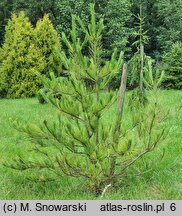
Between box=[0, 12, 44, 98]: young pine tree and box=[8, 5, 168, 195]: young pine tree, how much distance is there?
12604mm

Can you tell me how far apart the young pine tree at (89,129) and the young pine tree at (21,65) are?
12.6 m

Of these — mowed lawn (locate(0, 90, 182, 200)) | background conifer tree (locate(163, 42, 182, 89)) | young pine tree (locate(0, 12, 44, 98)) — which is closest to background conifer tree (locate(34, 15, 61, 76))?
young pine tree (locate(0, 12, 44, 98))

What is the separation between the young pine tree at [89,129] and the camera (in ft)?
12.9

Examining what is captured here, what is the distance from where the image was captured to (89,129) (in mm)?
4105

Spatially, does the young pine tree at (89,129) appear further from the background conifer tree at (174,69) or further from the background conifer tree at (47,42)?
the background conifer tree at (47,42)

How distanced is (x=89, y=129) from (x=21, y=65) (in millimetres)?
13492

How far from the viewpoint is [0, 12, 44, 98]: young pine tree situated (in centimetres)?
1683

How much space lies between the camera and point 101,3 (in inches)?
884

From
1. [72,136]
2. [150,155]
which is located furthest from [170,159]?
[72,136]

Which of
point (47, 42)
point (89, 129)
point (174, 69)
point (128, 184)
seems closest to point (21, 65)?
point (47, 42)

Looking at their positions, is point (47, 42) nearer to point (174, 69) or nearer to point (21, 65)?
point (21, 65)

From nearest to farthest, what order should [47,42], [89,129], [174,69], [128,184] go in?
[89,129]
[128,184]
[174,69]
[47,42]

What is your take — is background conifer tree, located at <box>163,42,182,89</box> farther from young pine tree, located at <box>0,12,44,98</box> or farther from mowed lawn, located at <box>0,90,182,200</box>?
mowed lawn, located at <box>0,90,182,200</box>

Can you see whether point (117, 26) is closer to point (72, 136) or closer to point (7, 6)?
point (7, 6)
